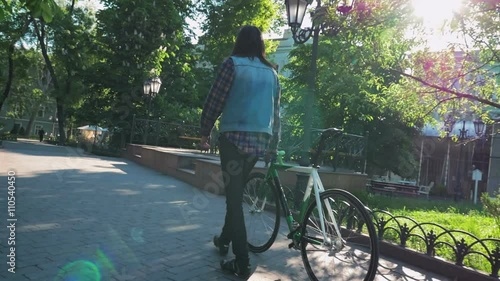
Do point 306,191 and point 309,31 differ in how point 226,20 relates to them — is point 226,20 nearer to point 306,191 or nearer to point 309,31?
point 309,31

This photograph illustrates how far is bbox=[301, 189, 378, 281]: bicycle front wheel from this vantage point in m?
2.99

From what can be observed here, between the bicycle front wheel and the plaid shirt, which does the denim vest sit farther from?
the bicycle front wheel

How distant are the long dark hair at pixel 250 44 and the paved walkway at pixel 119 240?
189 cm

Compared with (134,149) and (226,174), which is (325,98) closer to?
(134,149)

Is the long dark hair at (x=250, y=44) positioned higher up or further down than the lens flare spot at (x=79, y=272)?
higher up

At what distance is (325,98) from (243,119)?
1754 cm

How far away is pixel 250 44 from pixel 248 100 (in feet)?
1.66

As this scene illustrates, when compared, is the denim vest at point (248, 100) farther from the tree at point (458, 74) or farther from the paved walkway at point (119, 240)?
the tree at point (458, 74)

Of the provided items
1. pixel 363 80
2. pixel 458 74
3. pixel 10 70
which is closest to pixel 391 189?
pixel 363 80

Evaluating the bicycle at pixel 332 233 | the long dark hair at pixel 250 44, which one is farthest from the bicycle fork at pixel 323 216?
the long dark hair at pixel 250 44

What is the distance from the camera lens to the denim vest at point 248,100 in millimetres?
3207

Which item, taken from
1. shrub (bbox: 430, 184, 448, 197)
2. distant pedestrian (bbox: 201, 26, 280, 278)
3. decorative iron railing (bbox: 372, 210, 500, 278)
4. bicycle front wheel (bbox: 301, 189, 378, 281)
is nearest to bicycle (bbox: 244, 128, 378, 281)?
bicycle front wheel (bbox: 301, 189, 378, 281)

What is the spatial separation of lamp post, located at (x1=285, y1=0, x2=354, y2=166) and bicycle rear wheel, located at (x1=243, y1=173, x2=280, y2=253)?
8.91ft

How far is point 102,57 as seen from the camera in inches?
890
